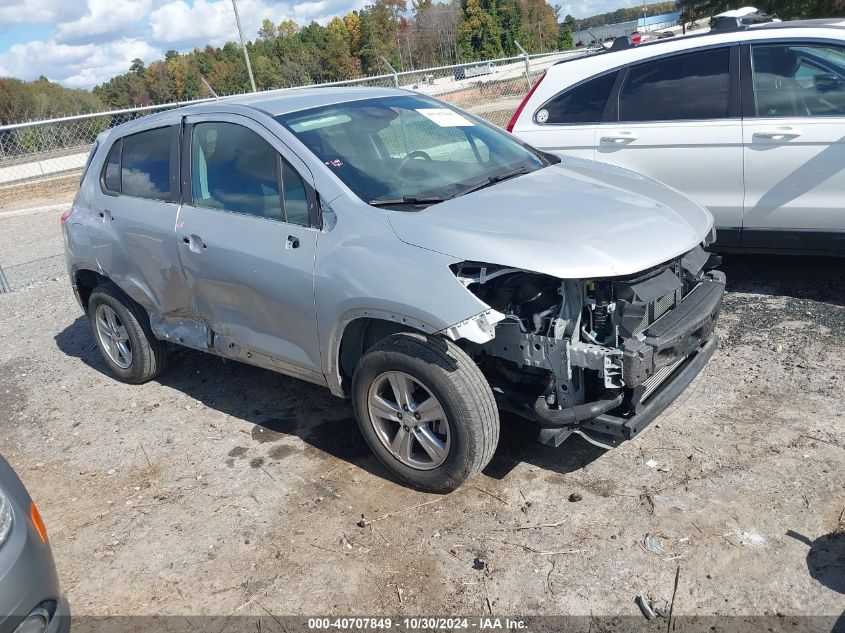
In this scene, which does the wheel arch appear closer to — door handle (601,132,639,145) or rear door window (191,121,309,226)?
rear door window (191,121,309,226)

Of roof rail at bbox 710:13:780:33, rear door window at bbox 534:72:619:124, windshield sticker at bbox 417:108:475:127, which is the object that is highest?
roof rail at bbox 710:13:780:33

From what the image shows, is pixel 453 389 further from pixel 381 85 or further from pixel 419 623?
pixel 381 85

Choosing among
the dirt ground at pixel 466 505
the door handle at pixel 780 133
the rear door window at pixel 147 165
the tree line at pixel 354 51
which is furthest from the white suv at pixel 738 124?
the tree line at pixel 354 51

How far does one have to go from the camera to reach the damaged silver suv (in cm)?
329

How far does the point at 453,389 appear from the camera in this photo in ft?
11.0

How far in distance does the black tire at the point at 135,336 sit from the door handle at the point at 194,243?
1.08 metres

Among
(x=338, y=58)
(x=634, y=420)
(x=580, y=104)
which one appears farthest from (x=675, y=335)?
(x=338, y=58)

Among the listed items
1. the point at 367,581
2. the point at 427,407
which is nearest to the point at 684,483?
the point at 427,407

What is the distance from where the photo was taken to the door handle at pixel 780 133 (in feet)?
16.6

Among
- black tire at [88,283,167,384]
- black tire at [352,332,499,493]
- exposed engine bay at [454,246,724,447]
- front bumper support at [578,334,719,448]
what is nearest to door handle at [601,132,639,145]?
exposed engine bay at [454,246,724,447]

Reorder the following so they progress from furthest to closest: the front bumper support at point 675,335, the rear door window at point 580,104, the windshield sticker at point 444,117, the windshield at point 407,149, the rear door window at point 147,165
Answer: the rear door window at point 580,104 < the rear door window at point 147,165 < the windshield sticker at point 444,117 < the windshield at point 407,149 < the front bumper support at point 675,335

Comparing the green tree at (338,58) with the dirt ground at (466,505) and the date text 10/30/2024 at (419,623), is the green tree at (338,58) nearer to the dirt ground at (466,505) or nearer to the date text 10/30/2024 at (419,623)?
the dirt ground at (466,505)

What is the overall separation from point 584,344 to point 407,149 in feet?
5.43

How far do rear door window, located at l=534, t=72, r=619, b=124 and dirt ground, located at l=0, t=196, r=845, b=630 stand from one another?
1915 millimetres
